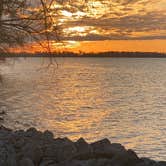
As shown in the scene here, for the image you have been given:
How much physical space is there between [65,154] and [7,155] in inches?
47.9

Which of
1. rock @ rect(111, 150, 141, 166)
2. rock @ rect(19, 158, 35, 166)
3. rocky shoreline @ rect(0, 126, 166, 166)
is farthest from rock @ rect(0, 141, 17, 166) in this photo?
rock @ rect(111, 150, 141, 166)

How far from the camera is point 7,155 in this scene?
30.3 ft

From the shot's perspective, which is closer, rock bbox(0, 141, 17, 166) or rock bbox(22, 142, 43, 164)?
rock bbox(0, 141, 17, 166)

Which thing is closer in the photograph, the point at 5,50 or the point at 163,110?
the point at 5,50

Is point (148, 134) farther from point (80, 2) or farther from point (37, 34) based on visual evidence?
point (80, 2)

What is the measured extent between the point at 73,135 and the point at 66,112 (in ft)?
35.8

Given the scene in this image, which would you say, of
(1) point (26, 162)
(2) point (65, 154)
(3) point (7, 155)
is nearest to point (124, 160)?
(2) point (65, 154)

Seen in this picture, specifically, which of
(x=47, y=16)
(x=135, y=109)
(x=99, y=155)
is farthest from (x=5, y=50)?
(x=135, y=109)

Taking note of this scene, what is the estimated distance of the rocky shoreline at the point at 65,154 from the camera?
353 inches

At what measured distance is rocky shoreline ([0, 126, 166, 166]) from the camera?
29.5ft

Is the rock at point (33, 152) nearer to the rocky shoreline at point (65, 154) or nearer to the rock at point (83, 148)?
the rocky shoreline at point (65, 154)

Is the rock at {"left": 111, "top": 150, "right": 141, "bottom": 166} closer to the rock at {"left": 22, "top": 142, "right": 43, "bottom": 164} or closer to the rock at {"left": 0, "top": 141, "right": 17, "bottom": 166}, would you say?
the rock at {"left": 22, "top": 142, "right": 43, "bottom": 164}

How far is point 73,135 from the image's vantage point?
Result: 2234cm

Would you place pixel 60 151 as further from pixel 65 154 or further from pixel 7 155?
pixel 7 155
